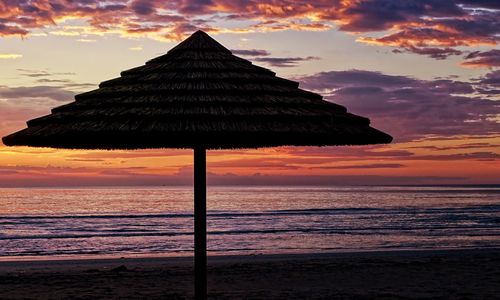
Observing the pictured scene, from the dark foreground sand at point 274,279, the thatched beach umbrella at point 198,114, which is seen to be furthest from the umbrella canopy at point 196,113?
the dark foreground sand at point 274,279

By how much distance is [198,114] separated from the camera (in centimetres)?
643

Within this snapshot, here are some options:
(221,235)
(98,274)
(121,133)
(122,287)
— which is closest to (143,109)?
(121,133)

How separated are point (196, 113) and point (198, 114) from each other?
30 millimetres

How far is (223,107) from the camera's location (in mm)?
6637

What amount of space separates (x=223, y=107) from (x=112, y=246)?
2085 centimetres

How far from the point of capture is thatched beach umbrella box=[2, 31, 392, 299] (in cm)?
639

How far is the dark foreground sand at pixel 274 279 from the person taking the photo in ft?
40.8

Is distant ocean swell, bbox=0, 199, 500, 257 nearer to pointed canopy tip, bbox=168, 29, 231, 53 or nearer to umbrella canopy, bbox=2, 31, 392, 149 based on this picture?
pointed canopy tip, bbox=168, 29, 231, 53

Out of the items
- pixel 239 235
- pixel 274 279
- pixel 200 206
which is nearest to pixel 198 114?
pixel 200 206

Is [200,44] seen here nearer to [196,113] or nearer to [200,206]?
[196,113]

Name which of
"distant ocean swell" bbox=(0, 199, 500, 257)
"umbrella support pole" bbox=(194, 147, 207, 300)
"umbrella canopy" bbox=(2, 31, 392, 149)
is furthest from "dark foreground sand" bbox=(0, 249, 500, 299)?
"distant ocean swell" bbox=(0, 199, 500, 257)

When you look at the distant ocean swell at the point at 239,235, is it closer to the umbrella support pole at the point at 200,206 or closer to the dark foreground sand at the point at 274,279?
the dark foreground sand at the point at 274,279

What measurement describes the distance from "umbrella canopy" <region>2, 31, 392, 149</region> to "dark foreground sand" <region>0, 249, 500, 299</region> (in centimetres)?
550

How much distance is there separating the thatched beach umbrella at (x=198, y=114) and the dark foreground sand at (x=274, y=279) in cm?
529
